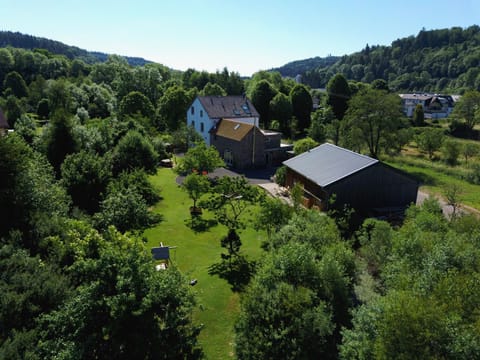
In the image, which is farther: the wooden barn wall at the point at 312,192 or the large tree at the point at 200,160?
the large tree at the point at 200,160

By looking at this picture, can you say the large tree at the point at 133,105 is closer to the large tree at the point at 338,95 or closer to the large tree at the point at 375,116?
the large tree at the point at 375,116

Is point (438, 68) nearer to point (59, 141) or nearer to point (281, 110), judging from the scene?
point (281, 110)

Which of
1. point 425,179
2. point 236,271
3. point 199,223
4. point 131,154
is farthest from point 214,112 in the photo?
point 236,271

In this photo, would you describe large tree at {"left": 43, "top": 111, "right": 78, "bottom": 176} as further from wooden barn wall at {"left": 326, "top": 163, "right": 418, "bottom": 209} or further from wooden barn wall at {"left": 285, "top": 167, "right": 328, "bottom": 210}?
wooden barn wall at {"left": 326, "top": 163, "right": 418, "bottom": 209}

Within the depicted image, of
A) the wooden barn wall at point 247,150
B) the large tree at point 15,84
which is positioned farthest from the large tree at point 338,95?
the large tree at point 15,84

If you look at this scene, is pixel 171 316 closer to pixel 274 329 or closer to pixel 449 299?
pixel 274 329
